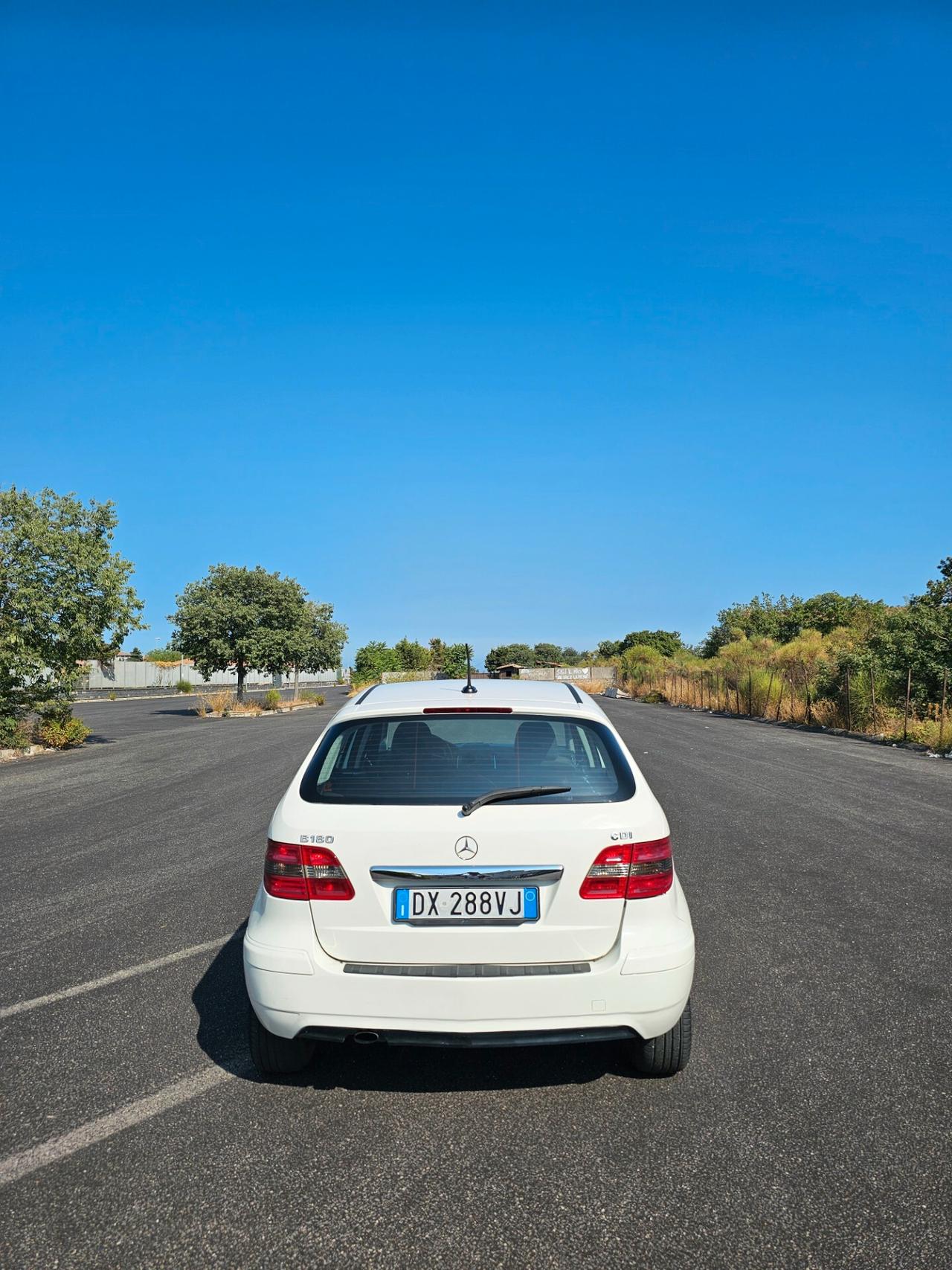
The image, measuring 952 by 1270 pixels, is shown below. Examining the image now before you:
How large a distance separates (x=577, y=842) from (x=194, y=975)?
106 inches

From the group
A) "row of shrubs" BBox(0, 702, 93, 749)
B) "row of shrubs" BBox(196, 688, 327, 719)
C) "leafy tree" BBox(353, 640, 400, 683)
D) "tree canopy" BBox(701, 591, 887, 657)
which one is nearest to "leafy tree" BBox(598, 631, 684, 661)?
"tree canopy" BBox(701, 591, 887, 657)

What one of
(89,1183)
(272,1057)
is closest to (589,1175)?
(272,1057)

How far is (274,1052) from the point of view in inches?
141

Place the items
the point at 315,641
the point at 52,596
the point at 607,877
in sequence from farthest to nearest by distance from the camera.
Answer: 1. the point at 315,641
2. the point at 52,596
3. the point at 607,877

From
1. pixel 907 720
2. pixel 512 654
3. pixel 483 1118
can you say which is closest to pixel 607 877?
pixel 483 1118

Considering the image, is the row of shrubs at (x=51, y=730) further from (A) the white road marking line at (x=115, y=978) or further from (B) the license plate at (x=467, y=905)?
(B) the license plate at (x=467, y=905)

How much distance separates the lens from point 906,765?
15.2 meters

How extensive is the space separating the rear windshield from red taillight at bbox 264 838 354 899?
0.21m

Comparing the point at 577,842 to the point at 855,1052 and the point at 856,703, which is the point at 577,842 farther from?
the point at 856,703

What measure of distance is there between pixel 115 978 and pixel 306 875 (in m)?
2.26

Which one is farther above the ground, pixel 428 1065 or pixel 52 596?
pixel 52 596

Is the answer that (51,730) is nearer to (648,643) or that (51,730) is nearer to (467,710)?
(467,710)

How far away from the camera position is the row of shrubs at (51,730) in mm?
20109

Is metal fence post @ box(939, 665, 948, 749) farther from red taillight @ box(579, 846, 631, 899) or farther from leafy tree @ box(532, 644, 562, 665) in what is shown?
leafy tree @ box(532, 644, 562, 665)
